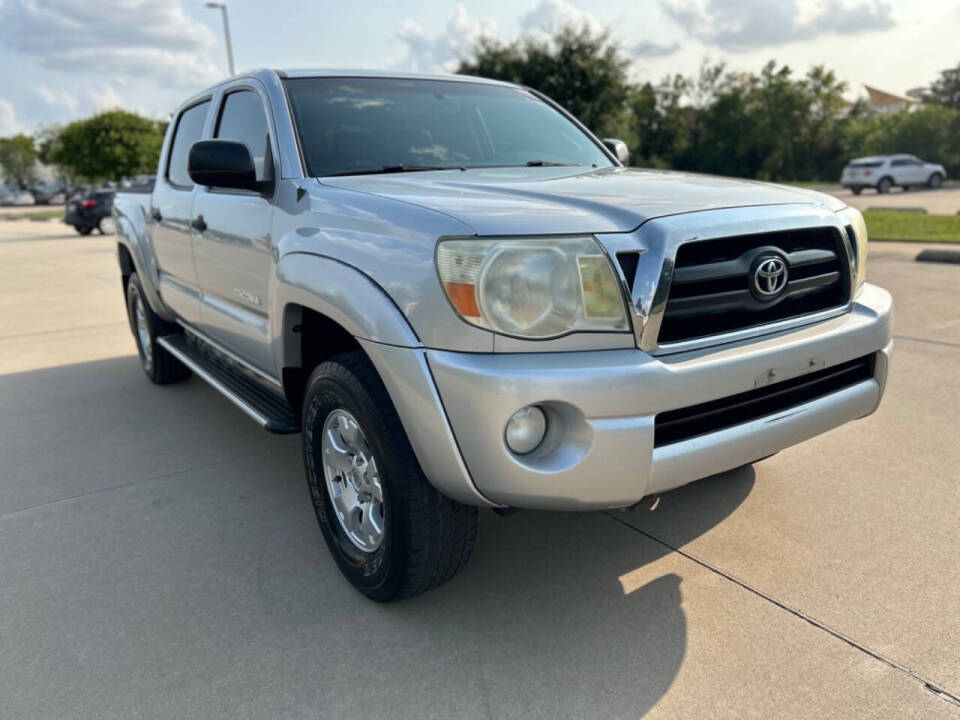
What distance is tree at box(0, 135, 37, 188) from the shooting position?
8294cm

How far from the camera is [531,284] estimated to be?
215cm

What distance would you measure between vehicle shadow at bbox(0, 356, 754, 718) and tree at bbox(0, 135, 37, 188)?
9259cm

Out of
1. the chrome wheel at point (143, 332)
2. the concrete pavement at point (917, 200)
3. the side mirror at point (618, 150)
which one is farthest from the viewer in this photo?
the concrete pavement at point (917, 200)

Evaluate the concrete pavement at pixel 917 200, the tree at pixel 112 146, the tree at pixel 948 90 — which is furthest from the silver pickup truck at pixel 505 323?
the tree at pixel 948 90

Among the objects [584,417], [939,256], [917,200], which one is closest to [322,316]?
[584,417]

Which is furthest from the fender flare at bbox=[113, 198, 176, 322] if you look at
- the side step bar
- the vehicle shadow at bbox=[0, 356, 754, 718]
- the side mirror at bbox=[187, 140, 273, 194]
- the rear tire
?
the side mirror at bbox=[187, 140, 273, 194]

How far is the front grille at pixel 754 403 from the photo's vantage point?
2234 mm

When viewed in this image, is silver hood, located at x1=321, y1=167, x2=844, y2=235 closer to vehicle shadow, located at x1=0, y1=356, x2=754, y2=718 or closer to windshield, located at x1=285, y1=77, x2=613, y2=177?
windshield, located at x1=285, y1=77, x2=613, y2=177

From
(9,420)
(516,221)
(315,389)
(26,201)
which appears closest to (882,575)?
(516,221)

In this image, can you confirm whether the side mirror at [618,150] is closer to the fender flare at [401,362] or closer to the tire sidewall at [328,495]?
the fender flare at [401,362]

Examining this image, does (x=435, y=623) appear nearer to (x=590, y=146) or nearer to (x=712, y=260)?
(x=712, y=260)

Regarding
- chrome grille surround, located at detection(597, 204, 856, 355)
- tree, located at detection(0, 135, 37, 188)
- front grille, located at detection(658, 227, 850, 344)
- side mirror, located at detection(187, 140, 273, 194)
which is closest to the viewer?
chrome grille surround, located at detection(597, 204, 856, 355)

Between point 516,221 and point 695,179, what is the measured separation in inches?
44.5

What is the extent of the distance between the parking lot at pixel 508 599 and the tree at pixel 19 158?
304 feet
